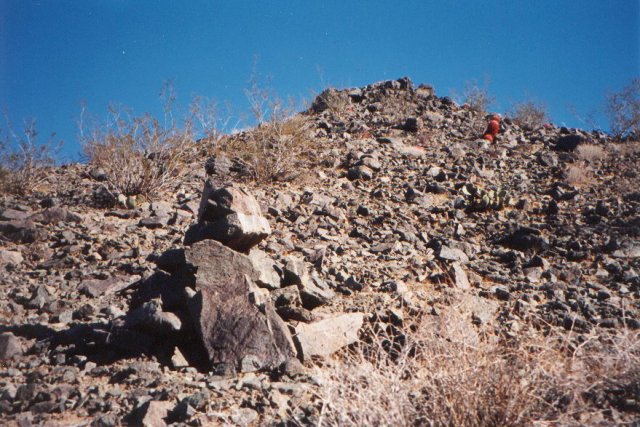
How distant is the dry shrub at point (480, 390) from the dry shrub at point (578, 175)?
598 cm

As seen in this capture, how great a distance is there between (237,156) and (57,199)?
2.83 meters

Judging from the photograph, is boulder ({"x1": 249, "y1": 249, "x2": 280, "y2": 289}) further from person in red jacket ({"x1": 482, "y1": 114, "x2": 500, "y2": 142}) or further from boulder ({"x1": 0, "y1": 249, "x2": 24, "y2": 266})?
person in red jacket ({"x1": 482, "y1": 114, "x2": 500, "y2": 142})

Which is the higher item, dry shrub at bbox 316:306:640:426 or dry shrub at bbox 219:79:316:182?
dry shrub at bbox 219:79:316:182

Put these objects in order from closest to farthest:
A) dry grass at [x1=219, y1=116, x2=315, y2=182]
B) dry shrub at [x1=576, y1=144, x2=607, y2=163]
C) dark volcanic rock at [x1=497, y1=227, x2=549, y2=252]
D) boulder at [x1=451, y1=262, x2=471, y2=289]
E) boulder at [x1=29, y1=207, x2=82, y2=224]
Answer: boulder at [x1=451, y1=262, x2=471, y2=289], boulder at [x1=29, y1=207, x2=82, y2=224], dark volcanic rock at [x1=497, y1=227, x2=549, y2=252], dry grass at [x1=219, y1=116, x2=315, y2=182], dry shrub at [x1=576, y1=144, x2=607, y2=163]

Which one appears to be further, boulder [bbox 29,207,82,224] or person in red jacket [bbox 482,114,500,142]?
person in red jacket [bbox 482,114,500,142]

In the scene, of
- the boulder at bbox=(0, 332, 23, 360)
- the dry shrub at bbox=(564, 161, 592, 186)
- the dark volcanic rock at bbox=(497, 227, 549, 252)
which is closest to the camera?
the boulder at bbox=(0, 332, 23, 360)

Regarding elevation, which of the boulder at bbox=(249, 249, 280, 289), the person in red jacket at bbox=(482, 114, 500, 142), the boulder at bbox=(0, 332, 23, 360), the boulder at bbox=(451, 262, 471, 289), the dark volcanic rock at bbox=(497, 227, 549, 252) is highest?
the person in red jacket at bbox=(482, 114, 500, 142)

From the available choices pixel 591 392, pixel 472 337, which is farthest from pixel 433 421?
pixel 591 392

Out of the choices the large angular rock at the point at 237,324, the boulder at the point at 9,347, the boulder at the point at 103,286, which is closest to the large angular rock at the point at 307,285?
the large angular rock at the point at 237,324

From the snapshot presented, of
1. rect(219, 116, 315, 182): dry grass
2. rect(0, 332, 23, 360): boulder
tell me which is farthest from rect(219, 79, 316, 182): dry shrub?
rect(0, 332, 23, 360): boulder

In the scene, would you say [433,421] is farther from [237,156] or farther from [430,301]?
[237,156]

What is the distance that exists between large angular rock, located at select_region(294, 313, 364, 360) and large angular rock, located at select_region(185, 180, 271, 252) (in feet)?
3.21

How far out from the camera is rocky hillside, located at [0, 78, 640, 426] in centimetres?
280

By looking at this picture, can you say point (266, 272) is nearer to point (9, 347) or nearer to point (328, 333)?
point (328, 333)
